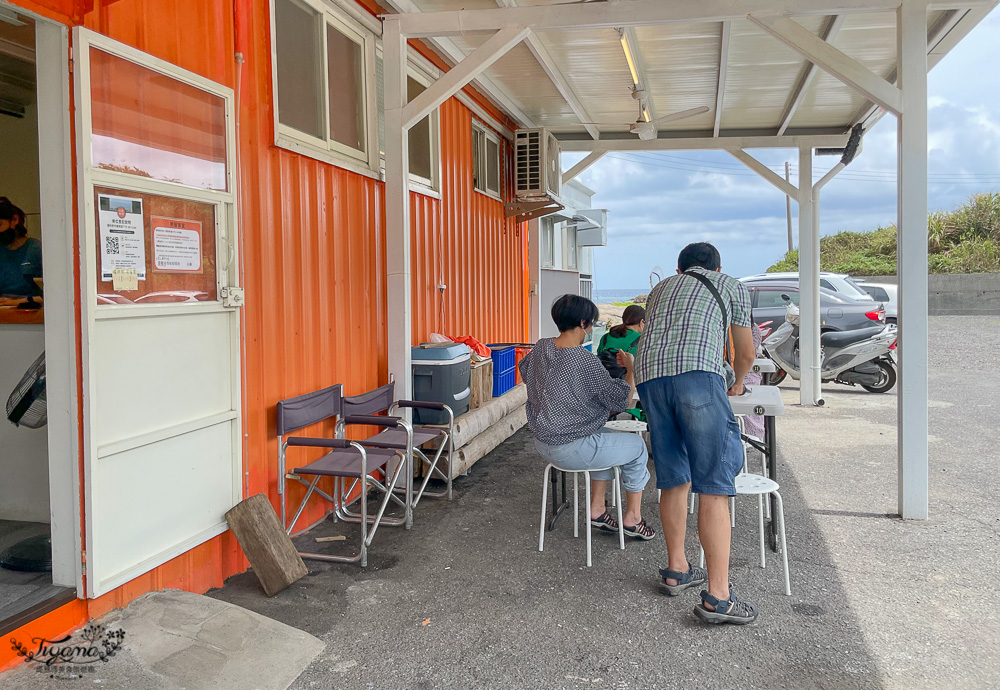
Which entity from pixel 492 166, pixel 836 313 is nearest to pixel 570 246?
pixel 836 313

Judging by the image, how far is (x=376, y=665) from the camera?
2.90 metres

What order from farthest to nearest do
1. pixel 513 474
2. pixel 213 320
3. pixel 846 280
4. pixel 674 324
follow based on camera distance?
pixel 846 280 → pixel 513 474 → pixel 213 320 → pixel 674 324

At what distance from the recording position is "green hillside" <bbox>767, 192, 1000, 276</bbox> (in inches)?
846

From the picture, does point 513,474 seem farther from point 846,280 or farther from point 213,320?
point 846,280

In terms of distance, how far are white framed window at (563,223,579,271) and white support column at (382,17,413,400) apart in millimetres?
13614

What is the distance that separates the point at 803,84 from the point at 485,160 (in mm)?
3389

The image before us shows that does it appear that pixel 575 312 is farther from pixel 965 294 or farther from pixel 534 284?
pixel 965 294

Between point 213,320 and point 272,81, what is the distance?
1432 millimetres

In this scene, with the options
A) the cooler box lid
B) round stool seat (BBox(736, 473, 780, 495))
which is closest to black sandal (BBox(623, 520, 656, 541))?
round stool seat (BBox(736, 473, 780, 495))

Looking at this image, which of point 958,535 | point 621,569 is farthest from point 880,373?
point 621,569

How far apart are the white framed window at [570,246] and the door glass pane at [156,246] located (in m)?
15.6

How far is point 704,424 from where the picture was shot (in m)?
3.21

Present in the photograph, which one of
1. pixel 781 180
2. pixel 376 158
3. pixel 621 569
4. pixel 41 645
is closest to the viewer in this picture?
pixel 41 645

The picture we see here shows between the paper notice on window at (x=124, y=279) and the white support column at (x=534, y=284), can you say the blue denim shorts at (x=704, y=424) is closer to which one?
the paper notice on window at (x=124, y=279)
